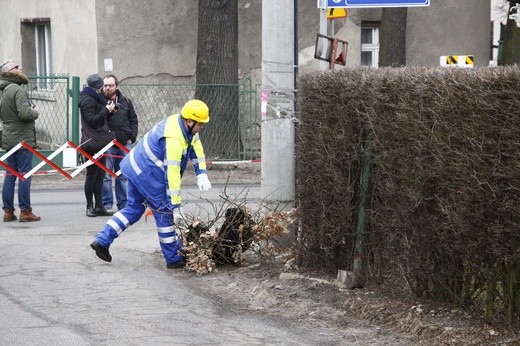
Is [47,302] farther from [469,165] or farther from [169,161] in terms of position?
[469,165]

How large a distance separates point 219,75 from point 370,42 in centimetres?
608

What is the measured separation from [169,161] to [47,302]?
170 cm

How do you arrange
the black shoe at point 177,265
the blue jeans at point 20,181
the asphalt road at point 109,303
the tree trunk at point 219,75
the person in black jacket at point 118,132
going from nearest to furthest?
the asphalt road at point 109,303 → the black shoe at point 177,265 → the blue jeans at point 20,181 → the person in black jacket at point 118,132 → the tree trunk at point 219,75

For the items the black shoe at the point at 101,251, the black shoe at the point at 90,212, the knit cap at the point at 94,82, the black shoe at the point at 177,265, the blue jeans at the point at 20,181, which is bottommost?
the black shoe at the point at 90,212

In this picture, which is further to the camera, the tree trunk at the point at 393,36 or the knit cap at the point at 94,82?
the tree trunk at the point at 393,36

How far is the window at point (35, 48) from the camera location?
23922 millimetres

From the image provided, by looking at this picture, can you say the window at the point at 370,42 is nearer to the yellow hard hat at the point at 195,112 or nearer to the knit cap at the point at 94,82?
the knit cap at the point at 94,82

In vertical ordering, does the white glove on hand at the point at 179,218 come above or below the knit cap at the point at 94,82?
below

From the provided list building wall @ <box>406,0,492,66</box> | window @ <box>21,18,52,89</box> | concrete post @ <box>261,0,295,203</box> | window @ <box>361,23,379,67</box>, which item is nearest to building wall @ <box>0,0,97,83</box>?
window @ <box>21,18,52,89</box>

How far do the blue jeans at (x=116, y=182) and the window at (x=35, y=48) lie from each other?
10949 millimetres

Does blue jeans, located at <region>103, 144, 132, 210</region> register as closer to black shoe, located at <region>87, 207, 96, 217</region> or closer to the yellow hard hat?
black shoe, located at <region>87, 207, 96, 217</region>

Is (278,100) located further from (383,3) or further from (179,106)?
(179,106)

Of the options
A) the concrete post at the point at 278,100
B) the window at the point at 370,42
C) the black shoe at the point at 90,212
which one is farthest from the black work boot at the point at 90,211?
the window at the point at 370,42

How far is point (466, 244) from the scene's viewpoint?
22.1ft
